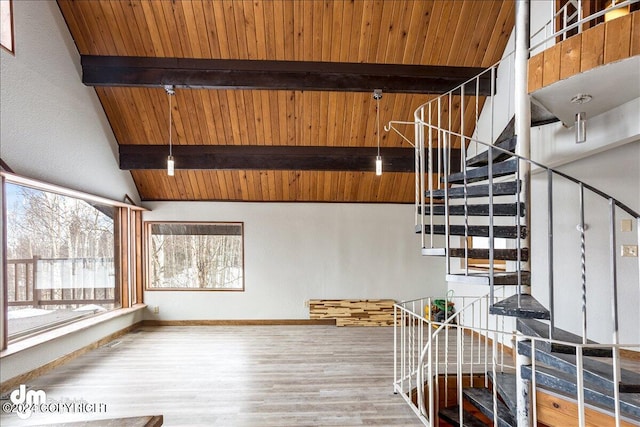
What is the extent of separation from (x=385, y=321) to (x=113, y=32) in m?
6.10

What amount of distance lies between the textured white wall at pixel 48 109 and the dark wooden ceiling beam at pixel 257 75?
357mm

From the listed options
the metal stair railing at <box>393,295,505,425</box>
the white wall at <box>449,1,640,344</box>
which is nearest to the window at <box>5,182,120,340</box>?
the metal stair railing at <box>393,295,505,425</box>

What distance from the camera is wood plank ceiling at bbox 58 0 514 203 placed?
4066 mm

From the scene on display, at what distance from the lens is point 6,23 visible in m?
3.35

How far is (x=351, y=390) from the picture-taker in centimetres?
342

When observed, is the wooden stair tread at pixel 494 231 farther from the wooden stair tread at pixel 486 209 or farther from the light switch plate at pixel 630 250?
the light switch plate at pixel 630 250

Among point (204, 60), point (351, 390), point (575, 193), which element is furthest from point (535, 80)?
point (204, 60)

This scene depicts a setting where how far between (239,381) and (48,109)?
154 inches

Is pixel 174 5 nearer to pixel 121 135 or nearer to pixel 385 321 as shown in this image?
pixel 121 135

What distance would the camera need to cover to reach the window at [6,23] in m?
3.33

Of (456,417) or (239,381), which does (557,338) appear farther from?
(239,381)

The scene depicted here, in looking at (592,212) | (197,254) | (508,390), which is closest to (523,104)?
(592,212)

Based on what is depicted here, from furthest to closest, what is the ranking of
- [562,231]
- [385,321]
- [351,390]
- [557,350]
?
1. [385,321]
2. [562,231]
3. [351,390]
4. [557,350]

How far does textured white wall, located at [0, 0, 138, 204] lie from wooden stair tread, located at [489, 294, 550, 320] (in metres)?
4.81
